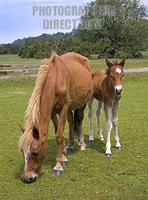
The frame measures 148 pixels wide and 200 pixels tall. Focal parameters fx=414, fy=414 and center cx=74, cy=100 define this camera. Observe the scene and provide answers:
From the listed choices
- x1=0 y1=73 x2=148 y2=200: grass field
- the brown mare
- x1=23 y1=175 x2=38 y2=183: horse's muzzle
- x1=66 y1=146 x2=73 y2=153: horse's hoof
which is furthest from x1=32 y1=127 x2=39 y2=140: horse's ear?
x1=66 y1=146 x2=73 y2=153: horse's hoof

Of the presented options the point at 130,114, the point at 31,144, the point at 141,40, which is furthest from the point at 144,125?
the point at 141,40

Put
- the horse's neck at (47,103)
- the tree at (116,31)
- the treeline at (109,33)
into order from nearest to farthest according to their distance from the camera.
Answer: the horse's neck at (47,103)
the treeline at (109,33)
the tree at (116,31)

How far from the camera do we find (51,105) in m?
6.71

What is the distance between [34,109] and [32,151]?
2.22ft

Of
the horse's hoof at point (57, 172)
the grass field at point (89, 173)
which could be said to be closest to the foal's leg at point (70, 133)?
the grass field at point (89, 173)

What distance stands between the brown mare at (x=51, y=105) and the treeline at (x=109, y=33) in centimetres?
4823

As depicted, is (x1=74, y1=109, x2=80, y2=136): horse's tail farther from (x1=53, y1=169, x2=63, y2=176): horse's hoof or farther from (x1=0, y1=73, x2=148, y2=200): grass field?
(x1=53, y1=169, x2=63, y2=176): horse's hoof

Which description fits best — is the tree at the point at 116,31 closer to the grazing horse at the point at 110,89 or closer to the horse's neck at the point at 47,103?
the grazing horse at the point at 110,89

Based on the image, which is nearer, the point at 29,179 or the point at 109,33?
the point at 29,179

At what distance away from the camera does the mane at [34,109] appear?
617 centimetres

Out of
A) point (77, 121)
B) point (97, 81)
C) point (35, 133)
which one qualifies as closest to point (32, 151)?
point (35, 133)

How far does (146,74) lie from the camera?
1136 inches

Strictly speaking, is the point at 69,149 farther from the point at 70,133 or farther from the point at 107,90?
the point at 107,90

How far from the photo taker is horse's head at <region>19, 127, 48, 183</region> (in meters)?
6.17
